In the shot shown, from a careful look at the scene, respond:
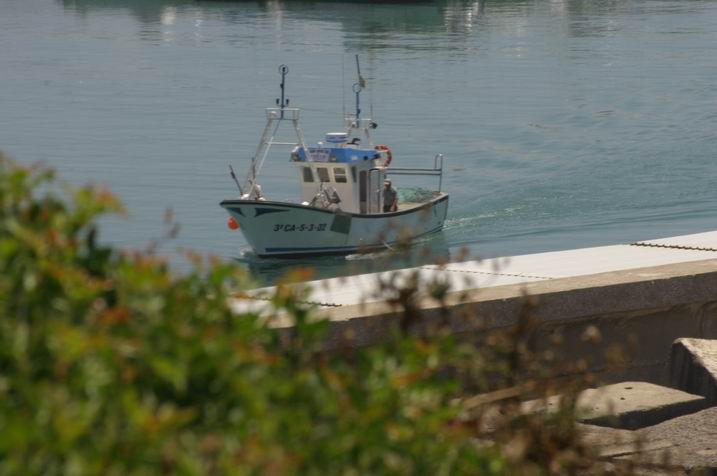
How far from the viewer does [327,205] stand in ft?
108

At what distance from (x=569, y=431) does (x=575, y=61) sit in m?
67.2

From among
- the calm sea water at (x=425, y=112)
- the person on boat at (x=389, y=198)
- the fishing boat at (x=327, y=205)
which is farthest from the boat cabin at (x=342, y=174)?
the calm sea water at (x=425, y=112)

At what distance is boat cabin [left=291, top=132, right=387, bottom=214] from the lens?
31859 mm

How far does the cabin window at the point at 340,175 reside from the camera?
32.5 metres

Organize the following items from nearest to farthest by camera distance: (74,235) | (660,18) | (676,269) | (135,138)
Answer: (74,235) < (676,269) < (135,138) < (660,18)

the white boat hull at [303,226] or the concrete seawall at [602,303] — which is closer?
the concrete seawall at [602,303]

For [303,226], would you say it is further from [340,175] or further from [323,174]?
[340,175]

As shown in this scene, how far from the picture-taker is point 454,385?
2961mm

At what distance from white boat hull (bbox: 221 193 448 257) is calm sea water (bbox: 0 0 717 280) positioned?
1.68ft

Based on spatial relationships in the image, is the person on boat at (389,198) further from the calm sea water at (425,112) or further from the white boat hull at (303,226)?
the calm sea water at (425,112)

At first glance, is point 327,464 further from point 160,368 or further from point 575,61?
point 575,61

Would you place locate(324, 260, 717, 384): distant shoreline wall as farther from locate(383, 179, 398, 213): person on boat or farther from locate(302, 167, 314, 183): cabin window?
locate(302, 167, 314, 183): cabin window

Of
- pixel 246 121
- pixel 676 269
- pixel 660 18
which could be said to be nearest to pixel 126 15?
pixel 660 18

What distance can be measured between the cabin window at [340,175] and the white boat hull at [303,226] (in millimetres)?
A: 778
